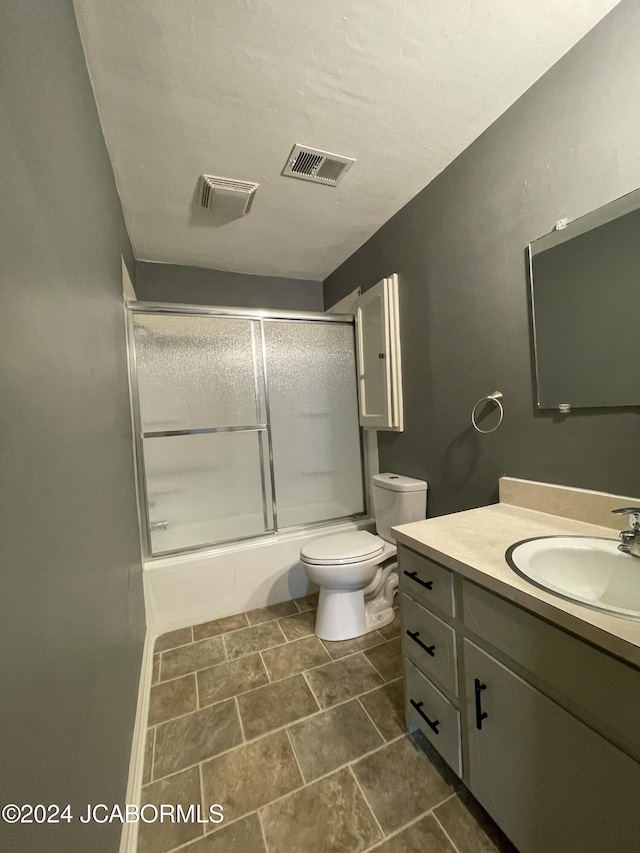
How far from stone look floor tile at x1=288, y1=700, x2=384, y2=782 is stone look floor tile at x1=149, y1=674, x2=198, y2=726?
48 centimetres

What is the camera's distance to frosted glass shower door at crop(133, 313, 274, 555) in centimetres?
213

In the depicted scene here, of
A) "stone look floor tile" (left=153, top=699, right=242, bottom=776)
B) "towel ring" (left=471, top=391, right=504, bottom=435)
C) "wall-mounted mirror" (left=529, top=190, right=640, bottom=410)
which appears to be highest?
"wall-mounted mirror" (left=529, top=190, right=640, bottom=410)

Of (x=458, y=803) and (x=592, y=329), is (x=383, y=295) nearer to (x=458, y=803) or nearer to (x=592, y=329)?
(x=592, y=329)

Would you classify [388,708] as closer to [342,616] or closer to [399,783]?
[399,783]

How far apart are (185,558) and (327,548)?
871 millimetres

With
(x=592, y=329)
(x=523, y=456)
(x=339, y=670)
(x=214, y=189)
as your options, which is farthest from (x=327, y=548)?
(x=214, y=189)

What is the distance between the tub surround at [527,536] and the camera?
1.99 feet

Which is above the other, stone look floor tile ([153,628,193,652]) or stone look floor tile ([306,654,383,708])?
stone look floor tile ([306,654,383,708])

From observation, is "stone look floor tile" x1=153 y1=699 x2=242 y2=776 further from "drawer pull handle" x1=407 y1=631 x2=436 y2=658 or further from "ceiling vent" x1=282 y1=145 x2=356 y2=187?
"ceiling vent" x1=282 y1=145 x2=356 y2=187

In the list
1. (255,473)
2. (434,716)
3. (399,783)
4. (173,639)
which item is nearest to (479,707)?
(434,716)

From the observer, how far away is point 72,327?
31.4 inches

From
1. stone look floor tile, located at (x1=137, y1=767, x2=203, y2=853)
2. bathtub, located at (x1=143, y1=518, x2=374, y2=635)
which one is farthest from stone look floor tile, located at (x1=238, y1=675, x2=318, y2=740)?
bathtub, located at (x1=143, y1=518, x2=374, y2=635)

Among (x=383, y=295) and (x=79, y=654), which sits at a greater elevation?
(x=383, y=295)

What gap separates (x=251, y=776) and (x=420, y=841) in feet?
1.79
